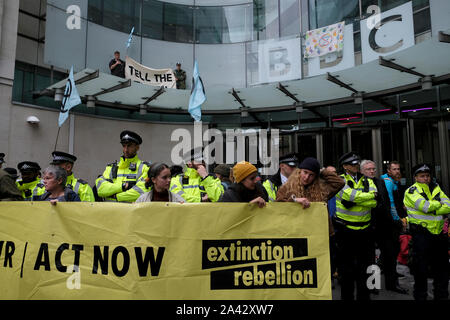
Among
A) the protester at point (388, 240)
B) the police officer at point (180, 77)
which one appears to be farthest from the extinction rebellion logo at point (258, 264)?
the police officer at point (180, 77)

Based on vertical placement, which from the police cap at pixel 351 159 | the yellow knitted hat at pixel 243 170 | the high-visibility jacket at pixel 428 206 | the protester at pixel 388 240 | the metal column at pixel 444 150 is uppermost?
the metal column at pixel 444 150

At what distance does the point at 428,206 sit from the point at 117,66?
444 inches

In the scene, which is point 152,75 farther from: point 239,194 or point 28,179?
point 239,194

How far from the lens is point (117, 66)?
12531mm

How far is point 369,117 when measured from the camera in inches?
451

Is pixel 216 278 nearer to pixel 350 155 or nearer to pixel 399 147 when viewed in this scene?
pixel 350 155

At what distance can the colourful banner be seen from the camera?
1144cm

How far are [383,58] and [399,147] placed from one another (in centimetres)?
329

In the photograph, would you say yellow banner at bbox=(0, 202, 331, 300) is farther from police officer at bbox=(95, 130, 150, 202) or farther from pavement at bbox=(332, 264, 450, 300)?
pavement at bbox=(332, 264, 450, 300)

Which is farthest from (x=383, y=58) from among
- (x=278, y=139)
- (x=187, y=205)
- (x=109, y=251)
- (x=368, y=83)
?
(x=109, y=251)

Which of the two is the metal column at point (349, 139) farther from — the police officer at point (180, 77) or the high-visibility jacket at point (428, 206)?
the police officer at point (180, 77)

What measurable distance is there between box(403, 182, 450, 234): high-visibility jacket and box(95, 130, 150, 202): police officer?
3817 mm

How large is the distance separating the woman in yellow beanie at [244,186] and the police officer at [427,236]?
2736 millimetres

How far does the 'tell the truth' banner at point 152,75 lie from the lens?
12.8 meters
